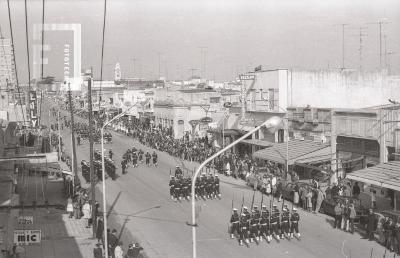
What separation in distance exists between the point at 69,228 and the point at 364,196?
610 inches

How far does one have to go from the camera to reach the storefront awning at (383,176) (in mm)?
25089

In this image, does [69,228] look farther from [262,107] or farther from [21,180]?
[262,107]

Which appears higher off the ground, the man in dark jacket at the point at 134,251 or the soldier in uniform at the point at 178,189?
the soldier in uniform at the point at 178,189

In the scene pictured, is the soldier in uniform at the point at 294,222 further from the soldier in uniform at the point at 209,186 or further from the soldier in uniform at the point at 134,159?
the soldier in uniform at the point at 134,159

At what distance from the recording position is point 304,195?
28.6 meters

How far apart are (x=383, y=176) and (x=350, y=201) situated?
86.6 inches

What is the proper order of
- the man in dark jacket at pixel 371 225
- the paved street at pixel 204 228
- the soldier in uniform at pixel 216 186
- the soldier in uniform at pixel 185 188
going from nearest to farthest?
1. the paved street at pixel 204 228
2. the man in dark jacket at pixel 371 225
3. the soldier in uniform at pixel 185 188
4. the soldier in uniform at pixel 216 186

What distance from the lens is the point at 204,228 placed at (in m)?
24.9

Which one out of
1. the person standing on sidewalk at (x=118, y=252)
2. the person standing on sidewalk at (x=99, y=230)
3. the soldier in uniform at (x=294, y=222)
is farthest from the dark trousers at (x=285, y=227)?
the person standing on sidewalk at (x=99, y=230)

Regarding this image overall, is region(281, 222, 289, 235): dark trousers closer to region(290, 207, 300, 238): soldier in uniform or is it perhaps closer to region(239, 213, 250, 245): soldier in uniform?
region(290, 207, 300, 238): soldier in uniform

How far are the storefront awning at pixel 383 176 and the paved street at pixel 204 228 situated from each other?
2595mm

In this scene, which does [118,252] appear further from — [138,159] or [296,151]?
[138,159]

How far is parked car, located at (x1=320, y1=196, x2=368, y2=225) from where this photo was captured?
24836 millimetres

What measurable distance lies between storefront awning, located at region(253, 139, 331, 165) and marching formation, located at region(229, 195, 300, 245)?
12.3m
